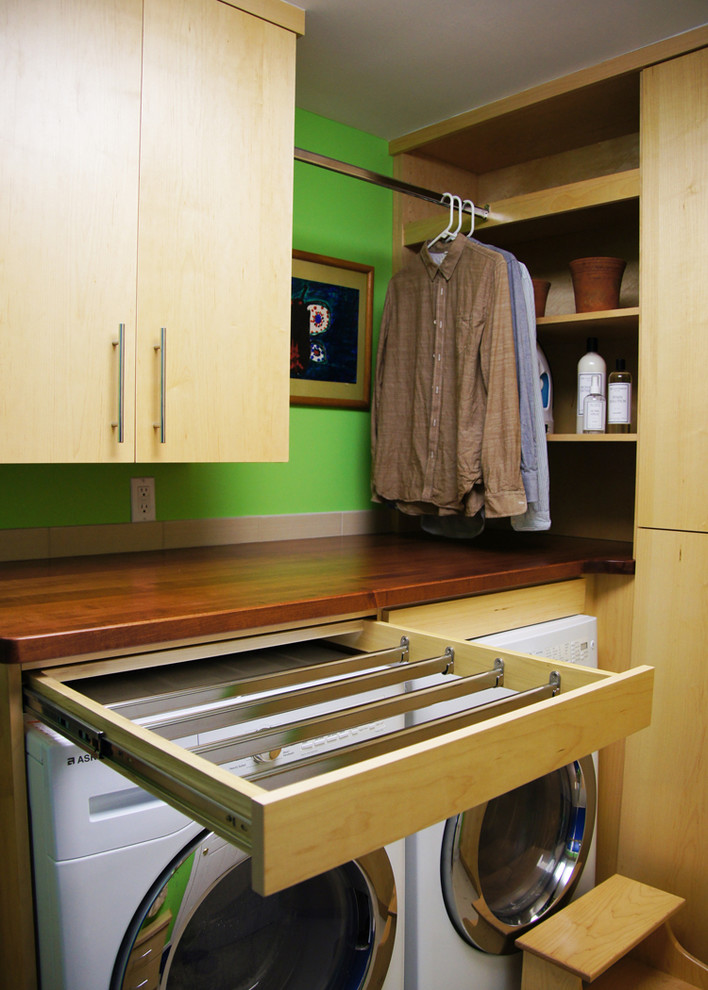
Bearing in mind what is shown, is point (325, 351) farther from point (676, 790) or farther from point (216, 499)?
point (676, 790)

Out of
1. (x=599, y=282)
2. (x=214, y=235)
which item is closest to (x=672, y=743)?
(x=599, y=282)

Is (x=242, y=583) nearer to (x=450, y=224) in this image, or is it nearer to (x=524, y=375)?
(x=524, y=375)

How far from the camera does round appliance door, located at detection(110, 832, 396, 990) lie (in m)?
1.18

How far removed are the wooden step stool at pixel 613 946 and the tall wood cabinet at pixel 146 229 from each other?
1.21 meters

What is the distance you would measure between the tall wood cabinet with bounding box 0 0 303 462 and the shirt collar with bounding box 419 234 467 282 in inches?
22.9

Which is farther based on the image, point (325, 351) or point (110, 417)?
point (325, 351)

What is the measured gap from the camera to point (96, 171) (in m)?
1.56

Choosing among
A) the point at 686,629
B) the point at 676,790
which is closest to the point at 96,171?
the point at 686,629

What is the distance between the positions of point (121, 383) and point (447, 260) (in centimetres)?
108

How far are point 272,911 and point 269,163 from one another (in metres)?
1.53

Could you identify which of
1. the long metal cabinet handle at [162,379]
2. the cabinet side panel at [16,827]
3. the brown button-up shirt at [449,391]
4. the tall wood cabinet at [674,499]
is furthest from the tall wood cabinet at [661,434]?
the cabinet side panel at [16,827]

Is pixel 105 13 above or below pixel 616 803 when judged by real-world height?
above

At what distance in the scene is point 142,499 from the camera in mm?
2088

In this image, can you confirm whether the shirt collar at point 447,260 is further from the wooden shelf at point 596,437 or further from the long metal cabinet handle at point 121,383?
the long metal cabinet handle at point 121,383
